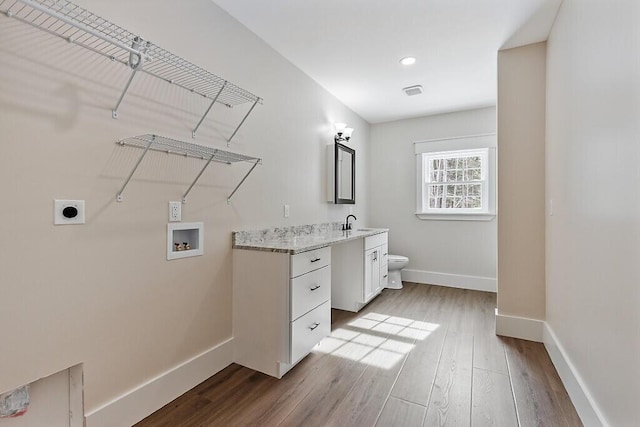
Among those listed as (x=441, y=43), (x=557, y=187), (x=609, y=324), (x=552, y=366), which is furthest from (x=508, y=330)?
(x=441, y=43)

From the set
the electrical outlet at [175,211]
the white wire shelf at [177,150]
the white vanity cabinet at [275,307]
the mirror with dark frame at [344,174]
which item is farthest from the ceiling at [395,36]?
the white vanity cabinet at [275,307]

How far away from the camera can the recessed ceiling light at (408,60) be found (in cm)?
279

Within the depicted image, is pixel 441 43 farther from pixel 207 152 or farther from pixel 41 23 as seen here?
pixel 41 23

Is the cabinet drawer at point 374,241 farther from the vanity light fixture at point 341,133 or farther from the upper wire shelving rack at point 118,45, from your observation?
the upper wire shelving rack at point 118,45

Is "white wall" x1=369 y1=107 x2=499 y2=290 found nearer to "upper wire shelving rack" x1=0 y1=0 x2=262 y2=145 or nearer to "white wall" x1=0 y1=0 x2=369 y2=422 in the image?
"white wall" x1=0 y1=0 x2=369 y2=422

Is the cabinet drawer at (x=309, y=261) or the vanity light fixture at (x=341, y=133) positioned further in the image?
the vanity light fixture at (x=341, y=133)

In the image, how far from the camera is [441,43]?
2549mm

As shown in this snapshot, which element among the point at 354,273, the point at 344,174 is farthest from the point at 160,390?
the point at 344,174

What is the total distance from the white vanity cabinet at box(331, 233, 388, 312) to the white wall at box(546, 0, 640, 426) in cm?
160

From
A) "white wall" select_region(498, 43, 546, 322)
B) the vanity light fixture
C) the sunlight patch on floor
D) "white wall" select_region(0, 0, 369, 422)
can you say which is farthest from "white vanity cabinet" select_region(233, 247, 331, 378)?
the vanity light fixture

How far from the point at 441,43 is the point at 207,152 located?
6.90ft

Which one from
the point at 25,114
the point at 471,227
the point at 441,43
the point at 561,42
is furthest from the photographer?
the point at 471,227

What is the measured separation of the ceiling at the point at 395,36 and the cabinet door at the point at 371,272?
6.10 feet

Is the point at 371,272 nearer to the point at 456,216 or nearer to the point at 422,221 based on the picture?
the point at 422,221
